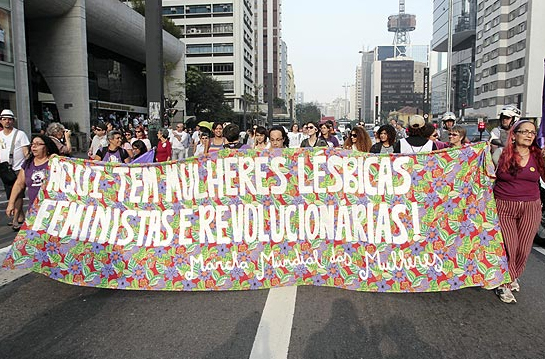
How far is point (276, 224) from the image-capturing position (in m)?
4.64

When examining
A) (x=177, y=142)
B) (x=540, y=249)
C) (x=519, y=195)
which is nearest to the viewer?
(x=519, y=195)

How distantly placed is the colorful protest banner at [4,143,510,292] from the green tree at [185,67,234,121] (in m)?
61.4

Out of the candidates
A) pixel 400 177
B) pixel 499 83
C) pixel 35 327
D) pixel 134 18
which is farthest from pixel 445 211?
pixel 499 83

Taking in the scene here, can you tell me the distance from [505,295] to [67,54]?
30.4 metres

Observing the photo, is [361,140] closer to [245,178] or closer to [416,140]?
[416,140]

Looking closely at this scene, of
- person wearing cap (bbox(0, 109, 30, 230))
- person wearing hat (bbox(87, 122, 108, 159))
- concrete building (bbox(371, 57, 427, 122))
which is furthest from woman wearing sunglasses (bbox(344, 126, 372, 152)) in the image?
concrete building (bbox(371, 57, 427, 122))

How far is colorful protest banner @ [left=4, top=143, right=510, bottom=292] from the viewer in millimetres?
4414

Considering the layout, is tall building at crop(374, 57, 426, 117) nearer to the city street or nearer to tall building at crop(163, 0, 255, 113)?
tall building at crop(163, 0, 255, 113)

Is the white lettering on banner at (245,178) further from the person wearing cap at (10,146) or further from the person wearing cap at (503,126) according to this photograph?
the person wearing cap at (10,146)

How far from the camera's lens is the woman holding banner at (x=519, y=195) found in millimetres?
4375

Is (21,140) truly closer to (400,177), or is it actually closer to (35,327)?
(35,327)

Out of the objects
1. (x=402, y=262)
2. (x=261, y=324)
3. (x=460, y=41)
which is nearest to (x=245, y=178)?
(x=261, y=324)

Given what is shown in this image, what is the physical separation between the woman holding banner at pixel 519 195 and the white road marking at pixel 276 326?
1972 millimetres

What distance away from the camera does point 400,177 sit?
15.1 ft
